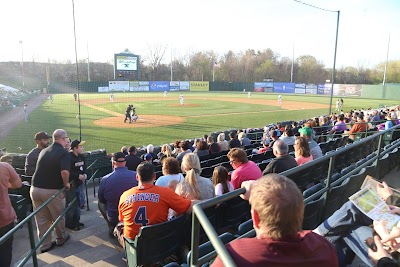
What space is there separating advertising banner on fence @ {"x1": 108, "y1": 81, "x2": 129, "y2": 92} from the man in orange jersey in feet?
140

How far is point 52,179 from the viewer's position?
4883mm

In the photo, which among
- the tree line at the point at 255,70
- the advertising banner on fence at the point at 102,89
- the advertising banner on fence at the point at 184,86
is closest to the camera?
the advertising banner on fence at the point at 102,89

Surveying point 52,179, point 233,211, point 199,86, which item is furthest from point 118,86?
point 233,211

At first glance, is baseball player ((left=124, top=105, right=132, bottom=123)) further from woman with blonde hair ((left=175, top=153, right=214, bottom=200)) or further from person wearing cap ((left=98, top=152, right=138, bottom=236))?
woman with blonde hair ((left=175, top=153, right=214, bottom=200))

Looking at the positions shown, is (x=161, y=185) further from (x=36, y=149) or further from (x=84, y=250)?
(x=36, y=149)

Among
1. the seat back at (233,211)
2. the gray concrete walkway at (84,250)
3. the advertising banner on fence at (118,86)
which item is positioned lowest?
the gray concrete walkway at (84,250)

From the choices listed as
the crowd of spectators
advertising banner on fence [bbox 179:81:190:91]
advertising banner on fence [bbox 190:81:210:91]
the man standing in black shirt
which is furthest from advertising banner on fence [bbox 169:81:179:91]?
the man standing in black shirt

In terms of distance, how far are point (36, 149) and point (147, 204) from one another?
11.9 feet

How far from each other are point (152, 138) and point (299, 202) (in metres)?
17.0

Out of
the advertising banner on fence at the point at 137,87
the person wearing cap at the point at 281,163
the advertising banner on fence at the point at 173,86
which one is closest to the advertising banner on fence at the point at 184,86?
the advertising banner on fence at the point at 173,86

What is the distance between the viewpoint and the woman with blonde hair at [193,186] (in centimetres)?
380

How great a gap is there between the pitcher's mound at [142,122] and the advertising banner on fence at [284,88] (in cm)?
4151

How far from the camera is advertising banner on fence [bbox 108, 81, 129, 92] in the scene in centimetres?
4499

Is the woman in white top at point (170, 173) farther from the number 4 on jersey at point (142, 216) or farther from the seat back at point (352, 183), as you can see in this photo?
the seat back at point (352, 183)
